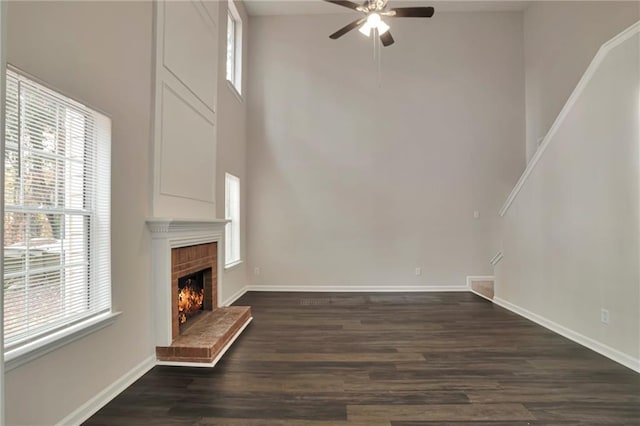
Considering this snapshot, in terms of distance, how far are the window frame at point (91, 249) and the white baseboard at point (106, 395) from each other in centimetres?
46

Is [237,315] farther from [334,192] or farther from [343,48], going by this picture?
[343,48]

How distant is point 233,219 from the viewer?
207 inches

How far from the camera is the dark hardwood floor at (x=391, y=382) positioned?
6.66ft

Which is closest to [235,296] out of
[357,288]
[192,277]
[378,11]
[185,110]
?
[192,277]

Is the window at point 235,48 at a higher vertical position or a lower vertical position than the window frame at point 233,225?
higher

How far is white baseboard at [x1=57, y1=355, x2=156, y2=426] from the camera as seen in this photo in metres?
1.87

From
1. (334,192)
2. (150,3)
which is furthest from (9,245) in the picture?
(334,192)

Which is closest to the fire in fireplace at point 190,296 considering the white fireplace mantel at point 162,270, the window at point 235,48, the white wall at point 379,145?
the white fireplace mantel at point 162,270

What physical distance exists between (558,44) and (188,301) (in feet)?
22.4

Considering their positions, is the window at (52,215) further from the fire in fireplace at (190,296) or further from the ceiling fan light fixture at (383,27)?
the ceiling fan light fixture at (383,27)

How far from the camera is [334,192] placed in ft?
18.8

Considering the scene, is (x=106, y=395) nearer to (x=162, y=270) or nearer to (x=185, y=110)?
(x=162, y=270)

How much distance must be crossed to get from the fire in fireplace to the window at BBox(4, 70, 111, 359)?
1209 millimetres

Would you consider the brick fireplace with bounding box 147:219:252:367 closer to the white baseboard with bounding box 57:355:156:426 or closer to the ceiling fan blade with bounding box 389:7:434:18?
the white baseboard with bounding box 57:355:156:426
